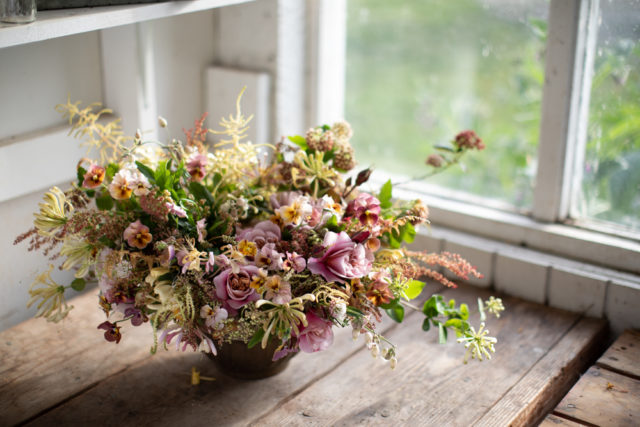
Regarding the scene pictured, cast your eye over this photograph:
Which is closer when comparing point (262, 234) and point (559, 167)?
point (262, 234)

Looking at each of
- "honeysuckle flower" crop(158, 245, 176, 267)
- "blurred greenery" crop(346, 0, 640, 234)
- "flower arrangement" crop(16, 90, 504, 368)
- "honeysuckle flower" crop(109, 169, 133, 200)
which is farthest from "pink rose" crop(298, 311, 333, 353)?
"blurred greenery" crop(346, 0, 640, 234)

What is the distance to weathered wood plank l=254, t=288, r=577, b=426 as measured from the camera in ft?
3.97

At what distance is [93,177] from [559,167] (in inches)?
36.2

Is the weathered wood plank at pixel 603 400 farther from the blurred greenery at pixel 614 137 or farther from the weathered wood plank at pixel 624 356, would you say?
the blurred greenery at pixel 614 137

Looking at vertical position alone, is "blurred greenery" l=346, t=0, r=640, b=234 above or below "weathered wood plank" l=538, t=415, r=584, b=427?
above

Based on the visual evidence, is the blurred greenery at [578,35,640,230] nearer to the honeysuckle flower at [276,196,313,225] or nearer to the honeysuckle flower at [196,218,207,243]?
the honeysuckle flower at [276,196,313,225]

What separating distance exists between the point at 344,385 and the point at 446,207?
565 mm

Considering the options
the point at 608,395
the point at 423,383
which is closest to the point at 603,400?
the point at 608,395

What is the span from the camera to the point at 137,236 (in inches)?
43.7

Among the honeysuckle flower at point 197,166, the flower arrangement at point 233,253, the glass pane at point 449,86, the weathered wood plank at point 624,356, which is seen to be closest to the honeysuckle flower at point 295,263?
the flower arrangement at point 233,253

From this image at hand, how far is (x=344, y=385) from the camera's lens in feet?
4.26

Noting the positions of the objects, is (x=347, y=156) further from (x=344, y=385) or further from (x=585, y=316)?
(x=585, y=316)

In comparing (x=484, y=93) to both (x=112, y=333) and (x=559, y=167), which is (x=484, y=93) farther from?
(x=112, y=333)

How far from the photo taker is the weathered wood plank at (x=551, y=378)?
1220mm
